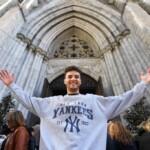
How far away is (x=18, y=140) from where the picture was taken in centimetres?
232

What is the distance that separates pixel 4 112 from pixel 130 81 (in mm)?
4647

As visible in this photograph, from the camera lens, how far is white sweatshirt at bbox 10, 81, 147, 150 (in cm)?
148

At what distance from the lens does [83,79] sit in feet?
35.2

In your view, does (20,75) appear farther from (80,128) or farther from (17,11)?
(80,128)

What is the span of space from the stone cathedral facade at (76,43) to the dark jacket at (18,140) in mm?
5272

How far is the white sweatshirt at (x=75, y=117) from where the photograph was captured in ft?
4.85

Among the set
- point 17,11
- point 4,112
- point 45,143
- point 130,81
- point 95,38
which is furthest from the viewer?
point 95,38

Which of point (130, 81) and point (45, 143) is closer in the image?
point (45, 143)

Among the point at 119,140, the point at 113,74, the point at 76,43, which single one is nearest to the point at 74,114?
the point at 119,140

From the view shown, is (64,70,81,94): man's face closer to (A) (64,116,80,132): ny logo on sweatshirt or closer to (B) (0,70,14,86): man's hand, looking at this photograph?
(A) (64,116,80,132): ny logo on sweatshirt

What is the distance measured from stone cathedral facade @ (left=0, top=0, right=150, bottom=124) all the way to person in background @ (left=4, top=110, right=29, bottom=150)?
5.12 m

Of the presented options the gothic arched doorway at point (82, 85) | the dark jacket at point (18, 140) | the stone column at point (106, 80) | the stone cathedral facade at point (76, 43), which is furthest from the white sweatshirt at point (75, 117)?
the gothic arched doorway at point (82, 85)

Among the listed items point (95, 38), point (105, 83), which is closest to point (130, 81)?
point (105, 83)

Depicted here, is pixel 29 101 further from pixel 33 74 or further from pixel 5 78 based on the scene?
pixel 33 74
